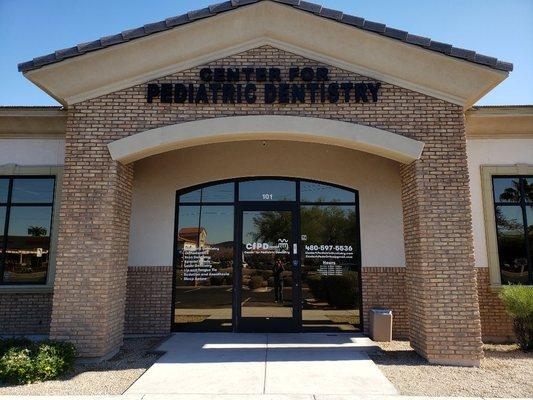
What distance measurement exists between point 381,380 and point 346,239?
12.7 feet

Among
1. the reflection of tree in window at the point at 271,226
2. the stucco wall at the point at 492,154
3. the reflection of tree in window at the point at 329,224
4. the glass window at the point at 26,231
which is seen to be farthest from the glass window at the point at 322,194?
the glass window at the point at 26,231

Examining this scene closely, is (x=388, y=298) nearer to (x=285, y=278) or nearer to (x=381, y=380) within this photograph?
(x=285, y=278)

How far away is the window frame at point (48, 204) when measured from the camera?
352 inches

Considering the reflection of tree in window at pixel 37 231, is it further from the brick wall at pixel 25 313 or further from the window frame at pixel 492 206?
the window frame at pixel 492 206

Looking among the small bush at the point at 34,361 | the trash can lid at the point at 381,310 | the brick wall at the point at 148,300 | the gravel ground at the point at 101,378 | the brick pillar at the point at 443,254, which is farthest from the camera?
the brick wall at the point at 148,300

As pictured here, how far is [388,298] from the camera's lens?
9.20 m

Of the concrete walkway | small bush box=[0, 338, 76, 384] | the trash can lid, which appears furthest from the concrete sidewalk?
the trash can lid

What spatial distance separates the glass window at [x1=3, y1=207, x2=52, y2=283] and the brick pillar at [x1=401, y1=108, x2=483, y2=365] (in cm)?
808

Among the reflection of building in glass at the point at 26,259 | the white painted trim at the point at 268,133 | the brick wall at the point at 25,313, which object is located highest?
the white painted trim at the point at 268,133

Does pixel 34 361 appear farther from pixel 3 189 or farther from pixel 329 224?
pixel 329 224

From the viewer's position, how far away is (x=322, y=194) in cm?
970

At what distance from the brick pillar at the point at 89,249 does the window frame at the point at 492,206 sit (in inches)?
313

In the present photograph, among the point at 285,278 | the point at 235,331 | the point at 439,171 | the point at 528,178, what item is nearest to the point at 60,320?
the point at 235,331

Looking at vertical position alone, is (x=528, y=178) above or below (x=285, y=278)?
above
